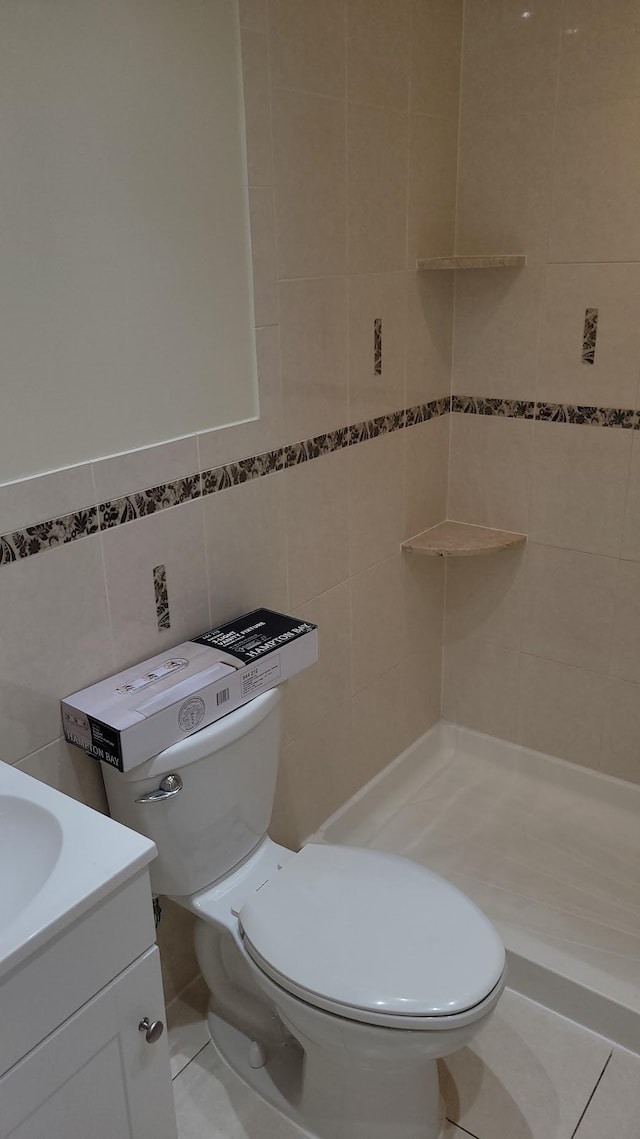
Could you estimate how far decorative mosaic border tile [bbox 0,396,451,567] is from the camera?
1.29 m

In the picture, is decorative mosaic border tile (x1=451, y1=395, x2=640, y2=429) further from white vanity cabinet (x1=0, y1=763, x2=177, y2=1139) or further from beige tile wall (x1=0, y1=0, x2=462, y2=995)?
white vanity cabinet (x1=0, y1=763, x2=177, y2=1139)

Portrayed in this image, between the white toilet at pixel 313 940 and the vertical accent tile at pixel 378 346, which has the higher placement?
the vertical accent tile at pixel 378 346

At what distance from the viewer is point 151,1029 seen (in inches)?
45.5

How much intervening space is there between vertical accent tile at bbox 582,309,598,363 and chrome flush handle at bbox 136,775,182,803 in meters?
1.39

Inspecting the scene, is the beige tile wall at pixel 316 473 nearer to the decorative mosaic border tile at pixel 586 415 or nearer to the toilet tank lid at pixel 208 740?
the toilet tank lid at pixel 208 740

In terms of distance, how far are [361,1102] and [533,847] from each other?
878mm

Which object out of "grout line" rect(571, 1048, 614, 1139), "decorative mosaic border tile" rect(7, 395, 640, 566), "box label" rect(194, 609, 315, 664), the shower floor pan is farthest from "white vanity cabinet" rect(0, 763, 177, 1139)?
the shower floor pan

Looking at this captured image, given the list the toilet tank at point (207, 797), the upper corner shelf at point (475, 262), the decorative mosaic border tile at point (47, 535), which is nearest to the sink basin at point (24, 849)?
the toilet tank at point (207, 797)

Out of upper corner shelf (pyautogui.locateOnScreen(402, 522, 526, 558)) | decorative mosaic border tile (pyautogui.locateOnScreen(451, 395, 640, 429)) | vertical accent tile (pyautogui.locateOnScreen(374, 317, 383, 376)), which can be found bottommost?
upper corner shelf (pyautogui.locateOnScreen(402, 522, 526, 558))

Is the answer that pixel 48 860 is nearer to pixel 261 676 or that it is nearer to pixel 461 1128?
pixel 261 676

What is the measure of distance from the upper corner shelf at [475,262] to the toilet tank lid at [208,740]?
1.11 metres

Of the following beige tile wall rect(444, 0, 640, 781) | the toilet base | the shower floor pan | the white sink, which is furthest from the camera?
beige tile wall rect(444, 0, 640, 781)

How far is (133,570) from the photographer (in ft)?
4.85

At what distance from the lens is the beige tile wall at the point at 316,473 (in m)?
1.39
